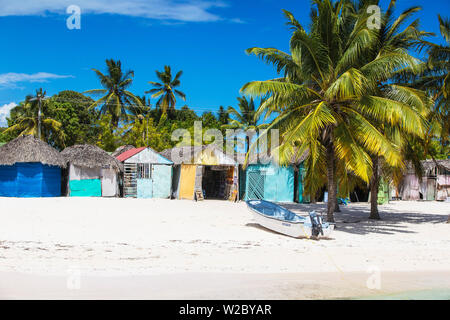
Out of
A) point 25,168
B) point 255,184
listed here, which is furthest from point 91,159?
point 255,184

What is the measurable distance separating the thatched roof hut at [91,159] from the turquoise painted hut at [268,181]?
761 cm

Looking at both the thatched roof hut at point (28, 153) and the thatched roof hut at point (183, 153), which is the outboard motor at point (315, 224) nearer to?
the thatched roof hut at point (183, 153)

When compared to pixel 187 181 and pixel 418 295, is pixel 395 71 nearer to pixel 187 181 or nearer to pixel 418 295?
pixel 418 295

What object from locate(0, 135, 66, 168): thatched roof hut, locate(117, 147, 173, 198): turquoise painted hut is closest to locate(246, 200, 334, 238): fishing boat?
locate(117, 147, 173, 198): turquoise painted hut

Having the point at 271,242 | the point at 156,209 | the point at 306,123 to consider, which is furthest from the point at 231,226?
the point at 156,209

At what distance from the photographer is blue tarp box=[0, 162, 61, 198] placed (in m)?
23.0

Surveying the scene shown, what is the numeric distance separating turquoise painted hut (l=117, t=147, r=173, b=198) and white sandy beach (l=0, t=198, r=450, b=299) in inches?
379

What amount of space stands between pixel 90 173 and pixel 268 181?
402 inches

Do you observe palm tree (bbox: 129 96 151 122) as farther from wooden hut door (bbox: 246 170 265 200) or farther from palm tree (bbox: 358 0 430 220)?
palm tree (bbox: 358 0 430 220)

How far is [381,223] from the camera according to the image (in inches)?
611

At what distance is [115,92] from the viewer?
126ft
